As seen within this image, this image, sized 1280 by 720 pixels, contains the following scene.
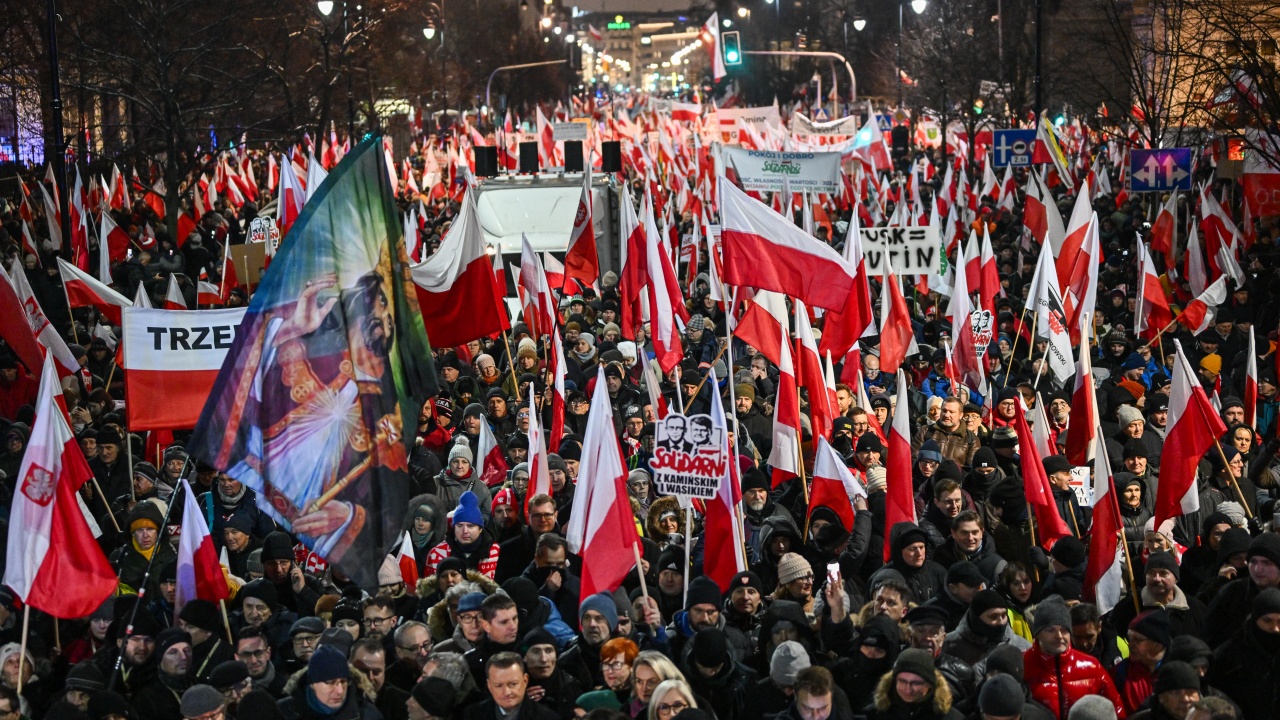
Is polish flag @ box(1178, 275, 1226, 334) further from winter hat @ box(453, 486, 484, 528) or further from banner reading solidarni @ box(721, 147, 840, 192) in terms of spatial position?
winter hat @ box(453, 486, 484, 528)

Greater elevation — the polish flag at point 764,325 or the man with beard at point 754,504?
the polish flag at point 764,325

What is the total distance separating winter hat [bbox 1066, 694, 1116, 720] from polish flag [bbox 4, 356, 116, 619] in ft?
14.6

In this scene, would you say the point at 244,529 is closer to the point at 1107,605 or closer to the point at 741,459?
the point at 741,459

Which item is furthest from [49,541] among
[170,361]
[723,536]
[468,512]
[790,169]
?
[790,169]

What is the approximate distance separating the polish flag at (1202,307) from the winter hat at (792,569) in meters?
8.21

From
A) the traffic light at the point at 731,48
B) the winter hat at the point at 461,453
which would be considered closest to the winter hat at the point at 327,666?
the winter hat at the point at 461,453

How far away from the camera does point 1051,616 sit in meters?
7.32

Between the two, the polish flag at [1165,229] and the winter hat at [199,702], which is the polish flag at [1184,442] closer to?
the winter hat at [199,702]

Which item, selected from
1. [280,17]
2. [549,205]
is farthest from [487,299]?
[280,17]

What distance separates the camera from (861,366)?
14594 millimetres

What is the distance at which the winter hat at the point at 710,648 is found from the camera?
7328 millimetres

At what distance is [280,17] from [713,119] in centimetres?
1047


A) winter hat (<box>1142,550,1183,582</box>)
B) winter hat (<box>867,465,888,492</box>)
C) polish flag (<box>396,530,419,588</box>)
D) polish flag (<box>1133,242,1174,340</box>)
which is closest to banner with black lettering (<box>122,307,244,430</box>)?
polish flag (<box>396,530,419,588</box>)

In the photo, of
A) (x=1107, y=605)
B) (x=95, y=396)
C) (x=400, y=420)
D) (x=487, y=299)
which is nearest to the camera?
(x=400, y=420)
